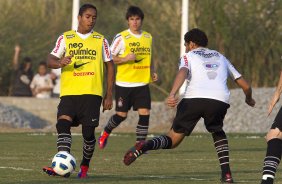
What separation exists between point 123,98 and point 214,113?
7.02m

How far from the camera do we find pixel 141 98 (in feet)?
71.8

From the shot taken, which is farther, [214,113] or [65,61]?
[65,61]

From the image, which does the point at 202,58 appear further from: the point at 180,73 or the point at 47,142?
the point at 47,142

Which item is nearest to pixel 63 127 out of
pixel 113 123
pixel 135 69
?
pixel 135 69

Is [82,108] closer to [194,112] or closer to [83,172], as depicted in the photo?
[83,172]

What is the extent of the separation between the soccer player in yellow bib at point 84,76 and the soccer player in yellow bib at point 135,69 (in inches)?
222

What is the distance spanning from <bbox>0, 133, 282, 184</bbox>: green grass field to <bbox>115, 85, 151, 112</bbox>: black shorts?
0.82 m

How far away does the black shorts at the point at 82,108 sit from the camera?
1571cm

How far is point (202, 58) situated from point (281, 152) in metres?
2.17

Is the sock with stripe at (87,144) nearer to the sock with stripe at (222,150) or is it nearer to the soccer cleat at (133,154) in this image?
the soccer cleat at (133,154)

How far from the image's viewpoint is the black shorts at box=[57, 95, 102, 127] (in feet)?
51.5

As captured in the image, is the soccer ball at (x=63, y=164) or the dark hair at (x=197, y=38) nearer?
the soccer ball at (x=63, y=164)

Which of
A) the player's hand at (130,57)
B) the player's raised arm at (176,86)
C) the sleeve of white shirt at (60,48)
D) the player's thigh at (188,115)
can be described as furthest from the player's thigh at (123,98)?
the player's raised arm at (176,86)

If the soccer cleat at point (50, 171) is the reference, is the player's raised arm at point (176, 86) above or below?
above
